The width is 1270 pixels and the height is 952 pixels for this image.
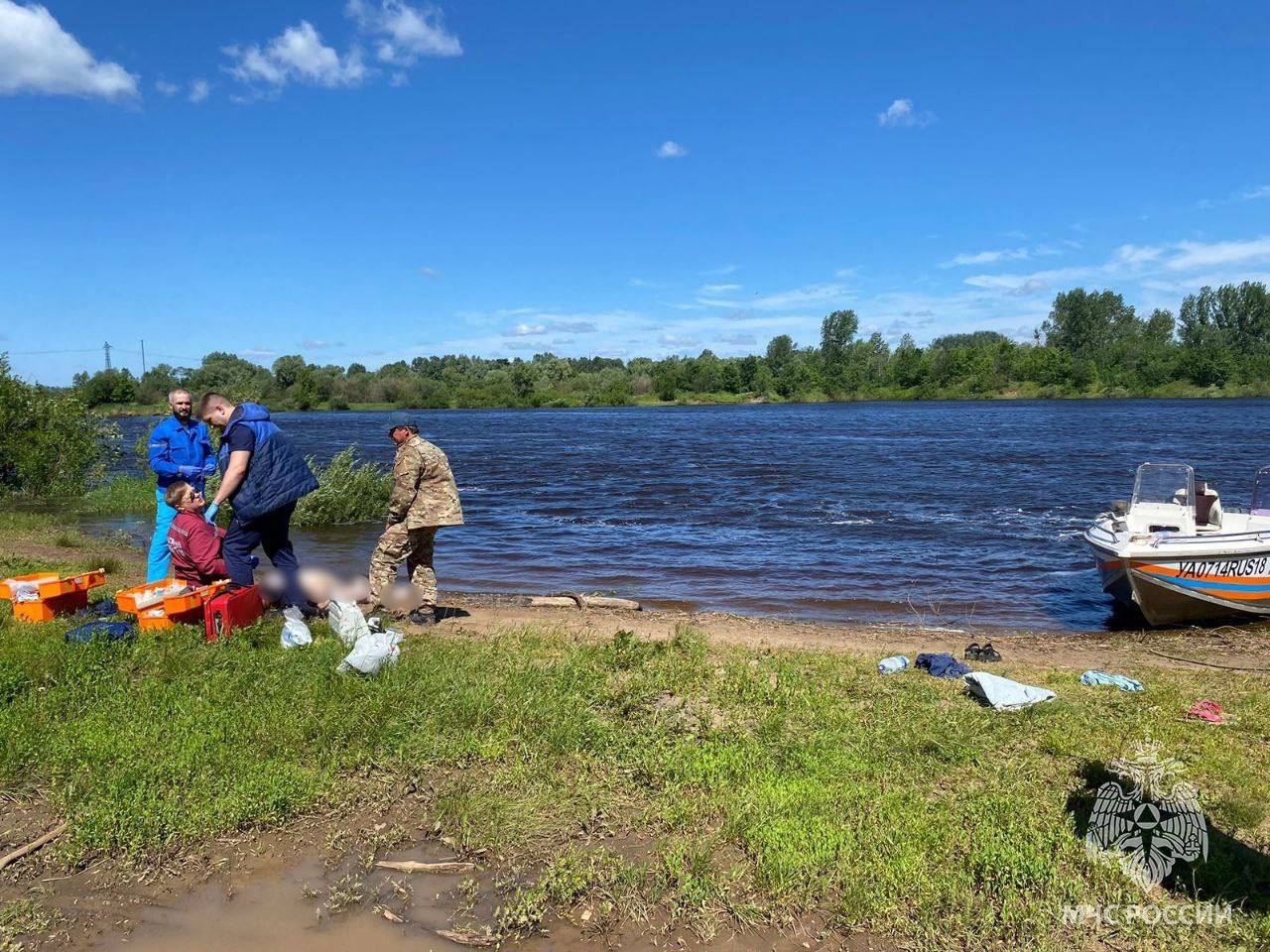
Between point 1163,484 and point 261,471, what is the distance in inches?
451

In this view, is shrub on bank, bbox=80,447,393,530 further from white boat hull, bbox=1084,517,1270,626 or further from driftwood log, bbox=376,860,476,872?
driftwood log, bbox=376,860,476,872

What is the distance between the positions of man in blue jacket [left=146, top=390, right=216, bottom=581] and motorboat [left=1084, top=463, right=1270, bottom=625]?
34.7 ft

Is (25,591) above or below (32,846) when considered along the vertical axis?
above

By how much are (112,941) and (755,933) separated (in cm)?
275

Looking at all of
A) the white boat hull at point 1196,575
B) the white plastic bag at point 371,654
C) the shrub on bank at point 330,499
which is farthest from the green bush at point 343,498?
the white boat hull at point 1196,575

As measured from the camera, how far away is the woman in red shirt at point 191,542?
26.0ft

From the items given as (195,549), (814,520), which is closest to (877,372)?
(814,520)

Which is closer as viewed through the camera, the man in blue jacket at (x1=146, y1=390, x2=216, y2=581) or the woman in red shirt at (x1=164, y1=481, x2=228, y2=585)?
the woman in red shirt at (x1=164, y1=481, x2=228, y2=585)

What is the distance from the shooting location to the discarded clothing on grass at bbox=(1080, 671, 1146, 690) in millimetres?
7441

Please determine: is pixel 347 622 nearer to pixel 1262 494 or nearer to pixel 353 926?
pixel 353 926

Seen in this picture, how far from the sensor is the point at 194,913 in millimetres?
4102

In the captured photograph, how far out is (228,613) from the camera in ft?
24.1

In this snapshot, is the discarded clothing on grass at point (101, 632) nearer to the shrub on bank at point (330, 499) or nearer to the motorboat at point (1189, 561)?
the motorboat at point (1189, 561)

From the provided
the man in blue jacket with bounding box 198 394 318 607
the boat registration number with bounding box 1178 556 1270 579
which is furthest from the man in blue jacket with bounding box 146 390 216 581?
the boat registration number with bounding box 1178 556 1270 579
